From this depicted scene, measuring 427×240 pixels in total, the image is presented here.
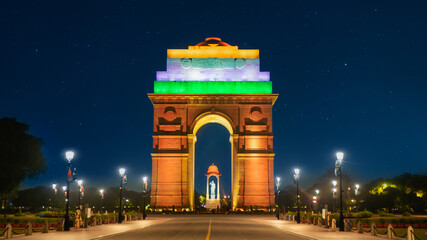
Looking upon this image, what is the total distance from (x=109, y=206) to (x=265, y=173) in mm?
70909

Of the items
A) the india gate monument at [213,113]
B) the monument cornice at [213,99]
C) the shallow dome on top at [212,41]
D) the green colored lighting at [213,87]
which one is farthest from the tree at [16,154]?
the shallow dome on top at [212,41]

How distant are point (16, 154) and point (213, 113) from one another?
91.1 feet

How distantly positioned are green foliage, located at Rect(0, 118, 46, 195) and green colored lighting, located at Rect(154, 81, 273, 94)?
19.8m

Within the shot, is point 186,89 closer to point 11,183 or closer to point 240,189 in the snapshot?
point 240,189

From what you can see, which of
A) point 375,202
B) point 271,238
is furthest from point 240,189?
point 271,238

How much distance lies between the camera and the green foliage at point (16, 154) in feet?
176

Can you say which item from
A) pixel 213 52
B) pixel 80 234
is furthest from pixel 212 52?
pixel 80 234

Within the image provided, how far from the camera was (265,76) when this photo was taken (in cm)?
7181

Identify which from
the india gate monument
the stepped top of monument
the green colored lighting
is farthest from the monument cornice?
the stepped top of monument

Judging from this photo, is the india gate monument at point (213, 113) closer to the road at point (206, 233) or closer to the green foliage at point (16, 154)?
the green foliage at point (16, 154)

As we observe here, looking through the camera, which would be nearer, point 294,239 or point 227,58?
point 294,239

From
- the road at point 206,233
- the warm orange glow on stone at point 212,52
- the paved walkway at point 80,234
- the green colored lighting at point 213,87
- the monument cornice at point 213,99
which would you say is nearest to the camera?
the paved walkway at point 80,234

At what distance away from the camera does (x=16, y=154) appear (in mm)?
55156

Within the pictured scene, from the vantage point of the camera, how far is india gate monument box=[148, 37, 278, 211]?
226 feet
